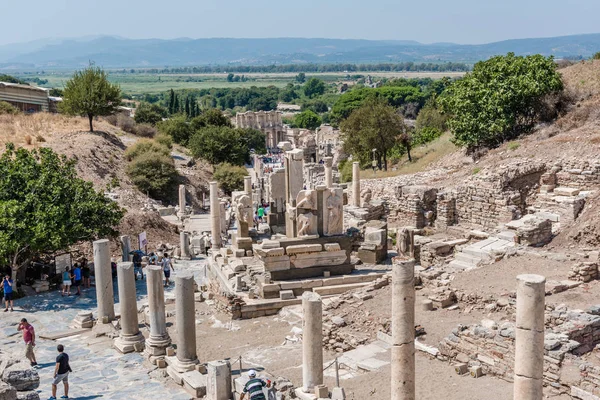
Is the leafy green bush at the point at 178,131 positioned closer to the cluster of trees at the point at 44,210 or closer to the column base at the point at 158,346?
the cluster of trees at the point at 44,210

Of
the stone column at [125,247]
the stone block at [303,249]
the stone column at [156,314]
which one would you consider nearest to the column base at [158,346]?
the stone column at [156,314]

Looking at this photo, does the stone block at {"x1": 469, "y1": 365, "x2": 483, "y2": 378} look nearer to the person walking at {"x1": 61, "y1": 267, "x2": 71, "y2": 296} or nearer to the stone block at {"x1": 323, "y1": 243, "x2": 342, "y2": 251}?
the stone block at {"x1": 323, "y1": 243, "x2": 342, "y2": 251}

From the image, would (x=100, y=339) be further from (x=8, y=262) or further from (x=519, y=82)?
(x=519, y=82)

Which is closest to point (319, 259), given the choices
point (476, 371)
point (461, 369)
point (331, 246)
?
point (331, 246)

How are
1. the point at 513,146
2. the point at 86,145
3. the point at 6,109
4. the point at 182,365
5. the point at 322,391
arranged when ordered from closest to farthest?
the point at 322,391 < the point at 182,365 < the point at 513,146 < the point at 86,145 < the point at 6,109

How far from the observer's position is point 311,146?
80.8 m

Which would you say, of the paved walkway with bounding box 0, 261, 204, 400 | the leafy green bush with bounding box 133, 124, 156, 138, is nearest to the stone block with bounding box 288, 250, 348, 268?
the paved walkway with bounding box 0, 261, 204, 400

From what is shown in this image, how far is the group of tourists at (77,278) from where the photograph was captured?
2141 centimetres

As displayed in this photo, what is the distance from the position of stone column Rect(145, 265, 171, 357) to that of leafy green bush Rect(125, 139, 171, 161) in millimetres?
31609

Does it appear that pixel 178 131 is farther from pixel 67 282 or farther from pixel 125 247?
pixel 67 282

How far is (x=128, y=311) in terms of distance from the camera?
16.9 metres

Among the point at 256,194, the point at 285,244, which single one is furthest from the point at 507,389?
the point at 256,194

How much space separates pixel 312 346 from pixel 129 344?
5.76 m

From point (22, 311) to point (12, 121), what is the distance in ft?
97.0
